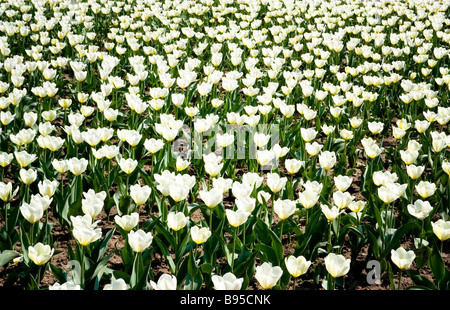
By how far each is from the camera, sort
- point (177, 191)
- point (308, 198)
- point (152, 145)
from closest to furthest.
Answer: point (177, 191), point (308, 198), point (152, 145)

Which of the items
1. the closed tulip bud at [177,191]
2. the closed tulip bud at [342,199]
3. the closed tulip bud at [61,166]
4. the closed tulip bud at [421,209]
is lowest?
the closed tulip bud at [421,209]

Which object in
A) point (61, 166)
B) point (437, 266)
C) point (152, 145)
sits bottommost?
point (437, 266)

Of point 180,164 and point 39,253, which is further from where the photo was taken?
point 180,164

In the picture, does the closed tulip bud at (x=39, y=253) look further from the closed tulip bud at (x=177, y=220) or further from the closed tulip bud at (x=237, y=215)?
the closed tulip bud at (x=237, y=215)

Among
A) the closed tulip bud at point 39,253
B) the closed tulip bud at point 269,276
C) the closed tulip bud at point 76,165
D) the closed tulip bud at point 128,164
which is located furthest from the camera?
the closed tulip bud at point 128,164

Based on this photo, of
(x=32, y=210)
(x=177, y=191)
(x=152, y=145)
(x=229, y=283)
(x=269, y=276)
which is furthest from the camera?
(x=152, y=145)

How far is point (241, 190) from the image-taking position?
2.75 m

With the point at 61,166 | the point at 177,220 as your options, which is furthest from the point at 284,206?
the point at 61,166

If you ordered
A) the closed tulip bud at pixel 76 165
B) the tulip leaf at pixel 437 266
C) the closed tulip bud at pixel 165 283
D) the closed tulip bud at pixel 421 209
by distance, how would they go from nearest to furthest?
the closed tulip bud at pixel 165 283 → the tulip leaf at pixel 437 266 → the closed tulip bud at pixel 421 209 → the closed tulip bud at pixel 76 165

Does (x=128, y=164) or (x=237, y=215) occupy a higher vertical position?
(x=128, y=164)

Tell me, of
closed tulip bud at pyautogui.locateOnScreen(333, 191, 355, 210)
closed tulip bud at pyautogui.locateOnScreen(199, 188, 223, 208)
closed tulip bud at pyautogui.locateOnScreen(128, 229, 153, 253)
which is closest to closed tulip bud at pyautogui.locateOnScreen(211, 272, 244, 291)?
closed tulip bud at pyautogui.locateOnScreen(128, 229, 153, 253)

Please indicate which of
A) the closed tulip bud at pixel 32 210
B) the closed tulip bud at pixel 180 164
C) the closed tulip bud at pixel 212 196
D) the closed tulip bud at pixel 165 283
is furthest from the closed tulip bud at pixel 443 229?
the closed tulip bud at pixel 32 210

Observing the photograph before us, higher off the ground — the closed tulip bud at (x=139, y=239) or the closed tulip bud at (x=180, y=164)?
the closed tulip bud at (x=180, y=164)

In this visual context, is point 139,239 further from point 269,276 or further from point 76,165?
point 76,165
